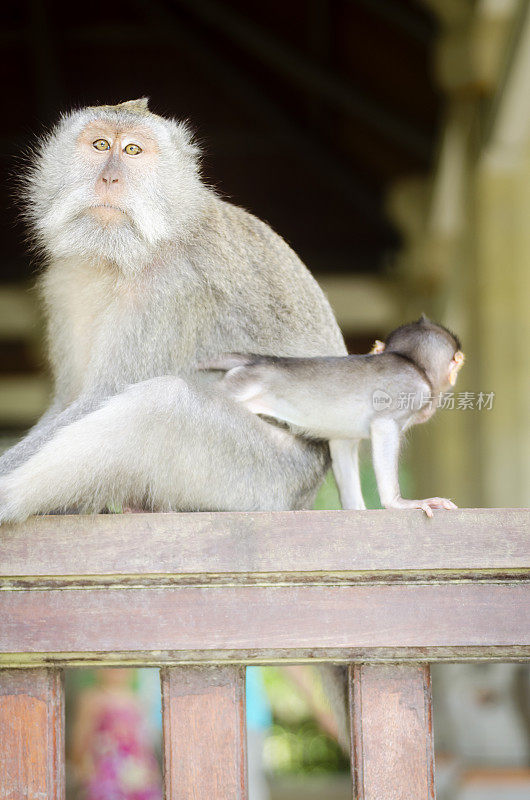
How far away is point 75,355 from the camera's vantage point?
2.67 m

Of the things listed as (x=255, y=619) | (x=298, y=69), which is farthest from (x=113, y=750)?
(x=298, y=69)

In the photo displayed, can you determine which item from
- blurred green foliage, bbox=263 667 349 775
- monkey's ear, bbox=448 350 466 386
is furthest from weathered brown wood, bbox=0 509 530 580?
blurred green foliage, bbox=263 667 349 775

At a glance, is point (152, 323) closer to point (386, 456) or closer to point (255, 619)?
point (386, 456)

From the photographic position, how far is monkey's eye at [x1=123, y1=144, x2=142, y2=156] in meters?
2.60

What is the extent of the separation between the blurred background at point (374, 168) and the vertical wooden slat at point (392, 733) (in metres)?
3.33

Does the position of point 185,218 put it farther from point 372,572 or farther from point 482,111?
point 482,111

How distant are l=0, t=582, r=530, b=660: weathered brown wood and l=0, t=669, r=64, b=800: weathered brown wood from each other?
0.20ft

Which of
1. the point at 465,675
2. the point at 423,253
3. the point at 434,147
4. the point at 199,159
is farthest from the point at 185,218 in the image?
the point at 423,253

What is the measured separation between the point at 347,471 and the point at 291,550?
3.27ft

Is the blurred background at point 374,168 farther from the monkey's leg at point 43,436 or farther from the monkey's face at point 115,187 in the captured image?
the monkey's leg at point 43,436

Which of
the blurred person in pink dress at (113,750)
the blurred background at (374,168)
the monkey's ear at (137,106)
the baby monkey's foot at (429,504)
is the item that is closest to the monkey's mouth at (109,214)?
A: the monkey's ear at (137,106)

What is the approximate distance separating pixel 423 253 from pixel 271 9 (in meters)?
3.40

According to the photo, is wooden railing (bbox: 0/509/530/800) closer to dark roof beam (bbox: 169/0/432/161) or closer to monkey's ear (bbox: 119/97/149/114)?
monkey's ear (bbox: 119/97/149/114)

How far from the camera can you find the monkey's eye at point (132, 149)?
2.60 m
